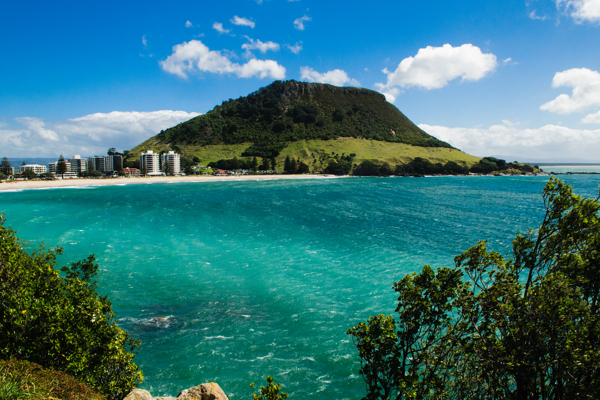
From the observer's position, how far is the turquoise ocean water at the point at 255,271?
18.5 m

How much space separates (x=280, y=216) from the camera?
66.8 metres

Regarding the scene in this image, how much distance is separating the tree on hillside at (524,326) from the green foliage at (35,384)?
9.18 meters

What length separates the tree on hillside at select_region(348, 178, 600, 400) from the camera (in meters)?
7.57

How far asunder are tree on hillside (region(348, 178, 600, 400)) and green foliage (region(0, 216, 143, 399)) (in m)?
10.0

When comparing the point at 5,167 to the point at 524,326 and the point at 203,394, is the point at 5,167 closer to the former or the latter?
the point at 203,394

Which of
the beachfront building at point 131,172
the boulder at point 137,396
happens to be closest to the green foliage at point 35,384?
the boulder at point 137,396

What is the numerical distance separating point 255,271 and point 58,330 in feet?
77.2

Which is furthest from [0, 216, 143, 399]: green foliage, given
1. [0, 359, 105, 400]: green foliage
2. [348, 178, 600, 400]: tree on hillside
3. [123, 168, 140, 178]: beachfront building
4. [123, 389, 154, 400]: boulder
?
[123, 168, 140, 178]: beachfront building

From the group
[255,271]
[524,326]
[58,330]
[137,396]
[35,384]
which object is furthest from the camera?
[255,271]

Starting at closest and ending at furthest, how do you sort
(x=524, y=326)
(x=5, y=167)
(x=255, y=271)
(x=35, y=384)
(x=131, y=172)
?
(x=524, y=326) < (x=35, y=384) < (x=255, y=271) < (x=5, y=167) < (x=131, y=172)

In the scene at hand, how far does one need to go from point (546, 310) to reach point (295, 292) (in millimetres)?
23083

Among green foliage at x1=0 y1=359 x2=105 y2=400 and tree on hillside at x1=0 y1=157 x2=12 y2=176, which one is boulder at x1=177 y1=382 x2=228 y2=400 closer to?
green foliage at x1=0 y1=359 x2=105 y2=400

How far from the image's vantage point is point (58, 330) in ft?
37.5

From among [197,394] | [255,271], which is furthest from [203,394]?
[255,271]
